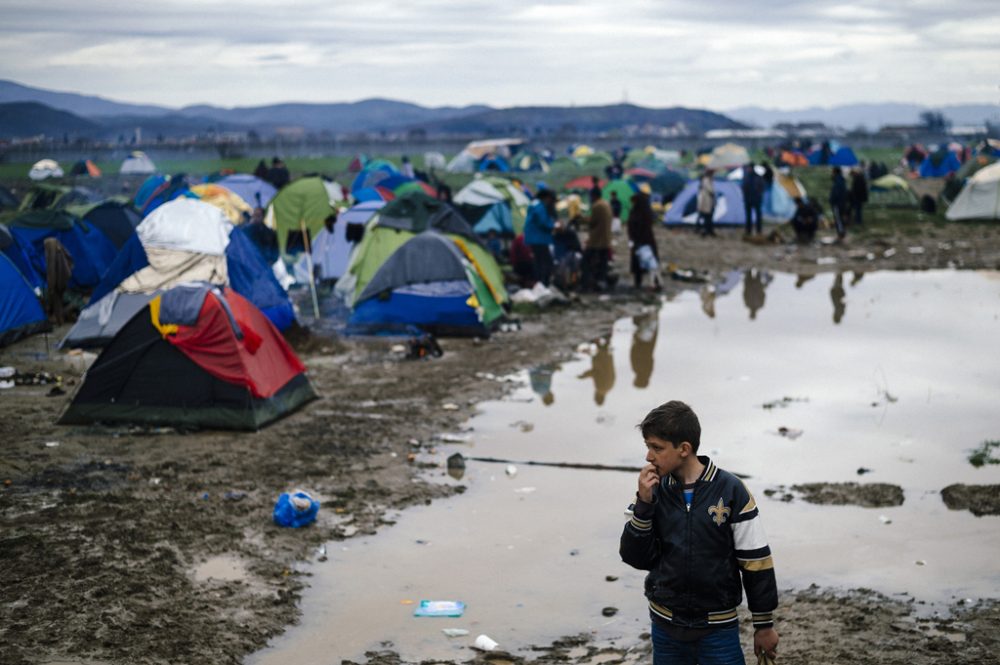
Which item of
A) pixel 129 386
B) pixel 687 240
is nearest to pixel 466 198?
pixel 687 240

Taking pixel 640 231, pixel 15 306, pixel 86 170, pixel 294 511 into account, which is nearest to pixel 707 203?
pixel 640 231

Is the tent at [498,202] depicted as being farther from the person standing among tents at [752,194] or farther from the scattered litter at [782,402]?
the scattered litter at [782,402]

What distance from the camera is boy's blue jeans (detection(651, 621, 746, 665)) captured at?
4469 mm

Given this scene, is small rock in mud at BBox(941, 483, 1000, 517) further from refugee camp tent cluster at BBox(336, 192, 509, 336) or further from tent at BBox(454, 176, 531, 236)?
tent at BBox(454, 176, 531, 236)

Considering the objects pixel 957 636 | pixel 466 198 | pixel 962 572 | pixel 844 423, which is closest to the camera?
pixel 957 636

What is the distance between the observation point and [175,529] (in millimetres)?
8742

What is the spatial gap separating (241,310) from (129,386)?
1371 millimetres

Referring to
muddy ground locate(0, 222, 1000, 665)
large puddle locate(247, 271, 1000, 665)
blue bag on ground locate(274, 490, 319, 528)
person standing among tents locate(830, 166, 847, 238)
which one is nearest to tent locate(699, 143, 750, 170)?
person standing among tents locate(830, 166, 847, 238)

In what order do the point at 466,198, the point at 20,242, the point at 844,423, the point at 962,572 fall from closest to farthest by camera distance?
the point at 962,572, the point at 844,423, the point at 20,242, the point at 466,198

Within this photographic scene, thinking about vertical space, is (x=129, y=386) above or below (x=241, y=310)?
below

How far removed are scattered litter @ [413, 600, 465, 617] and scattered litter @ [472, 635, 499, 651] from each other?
490mm

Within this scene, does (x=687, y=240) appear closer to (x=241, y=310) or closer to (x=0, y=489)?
(x=241, y=310)

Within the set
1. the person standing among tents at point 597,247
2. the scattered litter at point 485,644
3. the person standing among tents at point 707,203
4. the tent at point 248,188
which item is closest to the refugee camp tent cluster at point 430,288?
the person standing among tents at point 597,247

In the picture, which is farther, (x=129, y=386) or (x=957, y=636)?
(x=129, y=386)
